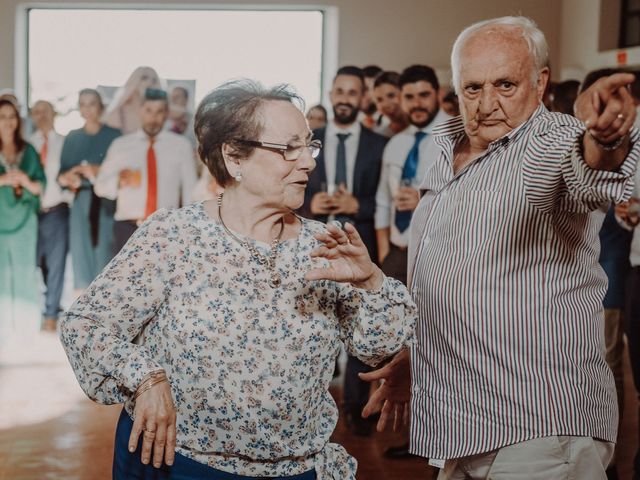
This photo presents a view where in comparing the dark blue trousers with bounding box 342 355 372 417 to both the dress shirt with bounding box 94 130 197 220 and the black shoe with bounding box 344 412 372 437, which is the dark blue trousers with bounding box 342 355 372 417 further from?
the dress shirt with bounding box 94 130 197 220

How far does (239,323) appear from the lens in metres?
1.88

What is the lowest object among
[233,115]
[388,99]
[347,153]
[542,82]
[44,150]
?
[44,150]

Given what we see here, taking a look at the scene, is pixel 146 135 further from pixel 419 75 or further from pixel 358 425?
pixel 358 425

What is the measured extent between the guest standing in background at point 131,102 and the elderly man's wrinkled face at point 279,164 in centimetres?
541

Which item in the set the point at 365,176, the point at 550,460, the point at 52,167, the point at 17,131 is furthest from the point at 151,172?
the point at 550,460

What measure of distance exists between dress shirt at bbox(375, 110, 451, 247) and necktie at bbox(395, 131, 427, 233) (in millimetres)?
18

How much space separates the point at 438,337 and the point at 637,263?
2088 mm

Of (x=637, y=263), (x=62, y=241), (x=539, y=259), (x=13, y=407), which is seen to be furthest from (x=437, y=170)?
(x=62, y=241)

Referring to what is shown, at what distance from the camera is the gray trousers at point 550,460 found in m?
1.92

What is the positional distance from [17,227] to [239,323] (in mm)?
5777

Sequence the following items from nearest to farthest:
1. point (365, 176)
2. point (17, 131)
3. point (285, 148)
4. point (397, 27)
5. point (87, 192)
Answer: point (285, 148), point (365, 176), point (17, 131), point (87, 192), point (397, 27)

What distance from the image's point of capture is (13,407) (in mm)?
5211

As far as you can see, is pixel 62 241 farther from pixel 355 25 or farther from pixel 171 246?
pixel 171 246

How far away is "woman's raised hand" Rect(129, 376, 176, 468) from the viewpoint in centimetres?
177
